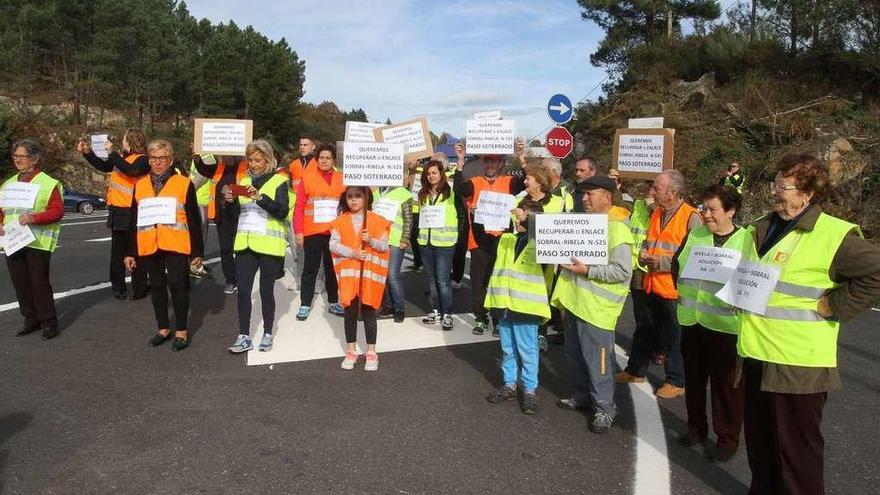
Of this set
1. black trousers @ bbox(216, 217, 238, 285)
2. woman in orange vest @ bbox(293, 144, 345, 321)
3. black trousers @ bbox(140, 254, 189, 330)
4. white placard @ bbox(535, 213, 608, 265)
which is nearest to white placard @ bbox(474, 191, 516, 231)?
white placard @ bbox(535, 213, 608, 265)

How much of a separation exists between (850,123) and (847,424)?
57.7ft

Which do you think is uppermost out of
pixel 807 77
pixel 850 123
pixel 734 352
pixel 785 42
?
pixel 785 42

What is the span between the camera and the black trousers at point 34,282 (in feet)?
20.0

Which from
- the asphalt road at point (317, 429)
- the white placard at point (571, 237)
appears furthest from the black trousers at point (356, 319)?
the white placard at point (571, 237)

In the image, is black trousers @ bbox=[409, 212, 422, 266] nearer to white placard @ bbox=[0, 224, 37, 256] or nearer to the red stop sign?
Answer: white placard @ bbox=[0, 224, 37, 256]

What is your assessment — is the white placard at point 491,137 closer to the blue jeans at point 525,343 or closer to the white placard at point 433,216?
the white placard at point 433,216

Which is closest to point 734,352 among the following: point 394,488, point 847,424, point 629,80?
point 847,424

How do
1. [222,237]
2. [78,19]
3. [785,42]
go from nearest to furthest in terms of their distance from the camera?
1. [222,237]
2. [785,42]
3. [78,19]

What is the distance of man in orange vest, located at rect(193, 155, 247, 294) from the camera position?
7.19m

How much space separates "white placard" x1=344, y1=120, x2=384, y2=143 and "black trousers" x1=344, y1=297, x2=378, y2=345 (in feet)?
9.86

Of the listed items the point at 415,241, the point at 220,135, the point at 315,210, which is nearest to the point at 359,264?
the point at 315,210

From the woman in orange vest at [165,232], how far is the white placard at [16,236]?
0.96 meters

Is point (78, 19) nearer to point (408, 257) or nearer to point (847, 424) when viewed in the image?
point (408, 257)

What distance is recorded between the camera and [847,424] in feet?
14.8
